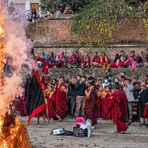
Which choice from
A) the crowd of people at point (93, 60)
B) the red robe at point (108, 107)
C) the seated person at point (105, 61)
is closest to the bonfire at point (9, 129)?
the red robe at point (108, 107)

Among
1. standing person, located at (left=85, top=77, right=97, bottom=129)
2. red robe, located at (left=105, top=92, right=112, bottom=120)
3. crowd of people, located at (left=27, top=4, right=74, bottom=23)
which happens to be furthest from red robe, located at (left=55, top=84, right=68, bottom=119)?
crowd of people, located at (left=27, top=4, right=74, bottom=23)

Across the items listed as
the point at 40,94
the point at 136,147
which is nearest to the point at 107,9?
the point at 136,147

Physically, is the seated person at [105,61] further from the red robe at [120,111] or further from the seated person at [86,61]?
the red robe at [120,111]

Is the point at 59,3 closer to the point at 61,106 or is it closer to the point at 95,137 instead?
the point at 61,106

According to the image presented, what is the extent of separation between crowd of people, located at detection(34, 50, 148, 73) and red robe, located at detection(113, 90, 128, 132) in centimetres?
894

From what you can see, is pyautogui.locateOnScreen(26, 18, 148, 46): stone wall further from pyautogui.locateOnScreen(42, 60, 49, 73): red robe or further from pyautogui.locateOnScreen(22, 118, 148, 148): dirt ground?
pyautogui.locateOnScreen(22, 118, 148, 148): dirt ground

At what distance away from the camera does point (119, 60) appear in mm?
25984

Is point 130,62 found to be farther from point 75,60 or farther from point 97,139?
point 97,139

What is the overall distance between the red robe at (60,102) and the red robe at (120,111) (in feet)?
12.6

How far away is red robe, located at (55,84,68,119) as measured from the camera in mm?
19794

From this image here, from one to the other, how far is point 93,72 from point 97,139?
35.1 feet

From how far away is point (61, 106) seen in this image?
1984 cm

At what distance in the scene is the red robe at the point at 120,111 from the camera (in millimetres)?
16172

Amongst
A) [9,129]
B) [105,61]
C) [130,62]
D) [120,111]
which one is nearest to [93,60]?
[105,61]
